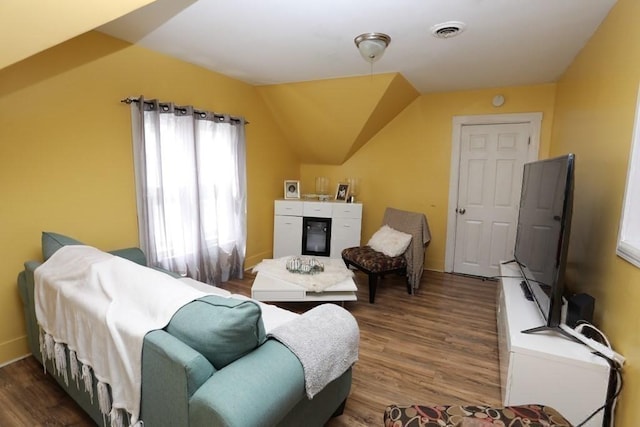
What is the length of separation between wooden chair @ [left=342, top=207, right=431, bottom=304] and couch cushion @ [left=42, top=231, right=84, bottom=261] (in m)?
2.49

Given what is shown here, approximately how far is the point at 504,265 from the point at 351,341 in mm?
2177

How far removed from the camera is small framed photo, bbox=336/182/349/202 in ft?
15.6

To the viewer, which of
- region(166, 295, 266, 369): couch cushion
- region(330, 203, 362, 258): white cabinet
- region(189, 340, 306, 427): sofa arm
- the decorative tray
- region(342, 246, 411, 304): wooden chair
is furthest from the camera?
region(330, 203, 362, 258): white cabinet

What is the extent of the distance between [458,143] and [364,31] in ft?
7.73

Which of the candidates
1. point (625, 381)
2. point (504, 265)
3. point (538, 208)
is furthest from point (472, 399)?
point (504, 265)

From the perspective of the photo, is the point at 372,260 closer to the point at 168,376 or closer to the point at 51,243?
the point at 168,376

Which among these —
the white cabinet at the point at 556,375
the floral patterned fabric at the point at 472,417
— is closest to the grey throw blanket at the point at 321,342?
the floral patterned fabric at the point at 472,417

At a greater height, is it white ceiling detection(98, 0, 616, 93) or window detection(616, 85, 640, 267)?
white ceiling detection(98, 0, 616, 93)

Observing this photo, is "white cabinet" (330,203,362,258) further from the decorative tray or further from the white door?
the white door

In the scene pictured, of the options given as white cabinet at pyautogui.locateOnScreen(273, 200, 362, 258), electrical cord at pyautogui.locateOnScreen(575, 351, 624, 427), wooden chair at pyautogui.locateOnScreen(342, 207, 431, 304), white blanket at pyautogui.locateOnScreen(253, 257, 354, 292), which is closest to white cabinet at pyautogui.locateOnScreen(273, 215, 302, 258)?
white cabinet at pyautogui.locateOnScreen(273, 200, 362, 258)

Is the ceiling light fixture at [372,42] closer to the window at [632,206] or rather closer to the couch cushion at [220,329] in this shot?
the window at [632,206]

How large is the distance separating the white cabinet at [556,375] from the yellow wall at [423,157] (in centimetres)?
282

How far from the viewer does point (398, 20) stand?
7.37ft

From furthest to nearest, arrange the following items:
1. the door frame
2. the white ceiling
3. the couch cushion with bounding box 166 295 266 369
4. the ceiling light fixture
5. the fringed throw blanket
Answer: the door frame < the ceiling light fixture < the white ceiling < the fringed throw blanket < the couch cushion with bounding box 166 295 266 369
